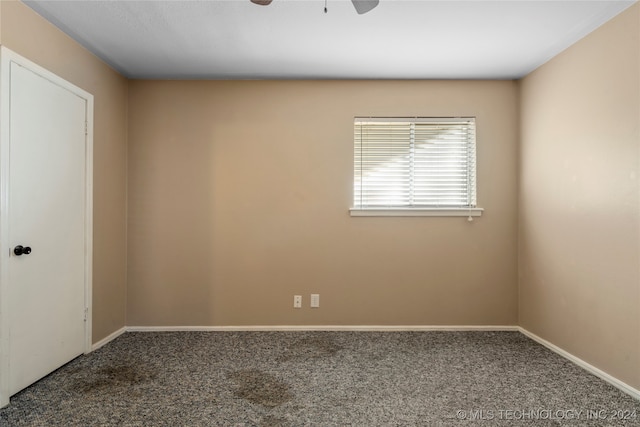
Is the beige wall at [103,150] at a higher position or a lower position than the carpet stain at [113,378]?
higher

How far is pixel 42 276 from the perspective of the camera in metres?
2.56

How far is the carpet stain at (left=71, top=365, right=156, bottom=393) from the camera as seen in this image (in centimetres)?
248

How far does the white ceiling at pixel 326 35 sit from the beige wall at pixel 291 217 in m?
0.25

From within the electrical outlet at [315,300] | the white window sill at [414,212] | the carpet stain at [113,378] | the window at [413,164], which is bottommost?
the carpet stain at [113,378]

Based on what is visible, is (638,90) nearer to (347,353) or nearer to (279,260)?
(347,353)

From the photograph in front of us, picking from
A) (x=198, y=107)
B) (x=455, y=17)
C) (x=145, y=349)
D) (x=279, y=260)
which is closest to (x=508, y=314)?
(x=279, y=260)

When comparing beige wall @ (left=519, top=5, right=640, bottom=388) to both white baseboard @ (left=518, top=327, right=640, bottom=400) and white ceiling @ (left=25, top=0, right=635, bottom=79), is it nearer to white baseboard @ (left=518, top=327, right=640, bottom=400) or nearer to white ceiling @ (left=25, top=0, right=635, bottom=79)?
white baseboard @ (left=518, top=327, right=640, bottom=400)

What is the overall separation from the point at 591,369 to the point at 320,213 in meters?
2.44

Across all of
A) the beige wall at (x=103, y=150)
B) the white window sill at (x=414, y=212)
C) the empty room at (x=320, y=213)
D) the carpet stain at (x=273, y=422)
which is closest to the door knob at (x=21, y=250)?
the empty room at (x=320, y=213)

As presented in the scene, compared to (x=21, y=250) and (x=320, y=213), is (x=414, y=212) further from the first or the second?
(x=21, y=250)

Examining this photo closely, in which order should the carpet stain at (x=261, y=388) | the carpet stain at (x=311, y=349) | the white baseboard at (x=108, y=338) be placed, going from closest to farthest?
the carpet stain at (x=261, y=388) < the carpet stain at (x=311, y=349) < the white baseboard at (x=108, y=338)

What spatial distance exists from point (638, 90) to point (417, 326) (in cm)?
→ 251

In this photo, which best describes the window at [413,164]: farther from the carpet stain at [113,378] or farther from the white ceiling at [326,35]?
the carpet stain at [113,378]

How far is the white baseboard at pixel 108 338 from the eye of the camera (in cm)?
314
